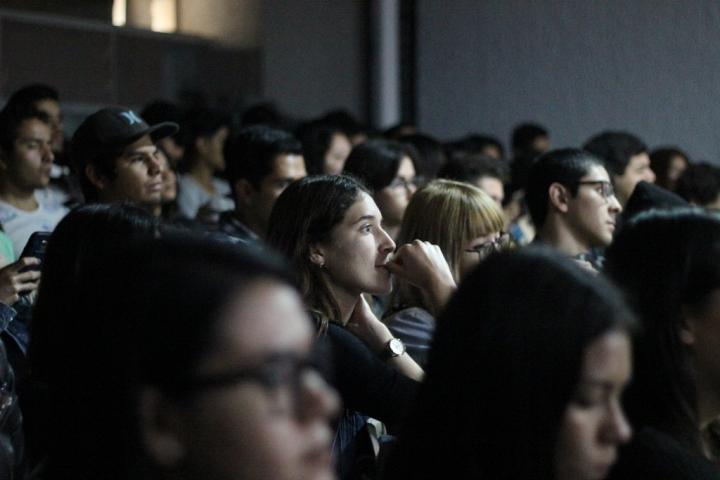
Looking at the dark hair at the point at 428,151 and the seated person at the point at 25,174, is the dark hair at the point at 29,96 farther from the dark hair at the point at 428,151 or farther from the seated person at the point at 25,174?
the dark hair at the point at 428,151

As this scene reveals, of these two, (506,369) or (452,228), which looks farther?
(452,228)

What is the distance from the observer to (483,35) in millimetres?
7285

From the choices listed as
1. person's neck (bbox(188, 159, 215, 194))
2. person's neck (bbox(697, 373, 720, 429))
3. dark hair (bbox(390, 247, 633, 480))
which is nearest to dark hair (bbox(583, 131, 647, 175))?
person's neck (bbox(188, 159, 215, 194))

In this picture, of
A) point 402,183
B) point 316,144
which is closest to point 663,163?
point 316,144

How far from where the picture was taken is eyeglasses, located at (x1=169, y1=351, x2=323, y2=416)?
1035 mm

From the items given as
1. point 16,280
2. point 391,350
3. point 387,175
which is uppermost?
point 387,175

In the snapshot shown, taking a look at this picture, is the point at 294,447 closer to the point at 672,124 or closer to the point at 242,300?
the point at 242,300

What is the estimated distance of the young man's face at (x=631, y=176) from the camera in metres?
4.93

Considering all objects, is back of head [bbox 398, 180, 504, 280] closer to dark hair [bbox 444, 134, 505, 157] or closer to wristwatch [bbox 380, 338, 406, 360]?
wristwatch [bbox 380, 338, 406, 360]

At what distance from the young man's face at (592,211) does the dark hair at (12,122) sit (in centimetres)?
192

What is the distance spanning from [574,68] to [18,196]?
4.08m

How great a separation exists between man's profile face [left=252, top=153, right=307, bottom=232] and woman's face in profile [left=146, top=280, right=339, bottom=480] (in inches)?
113

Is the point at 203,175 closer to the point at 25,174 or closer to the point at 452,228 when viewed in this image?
the point at 25,174

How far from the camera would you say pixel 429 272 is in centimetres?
249
